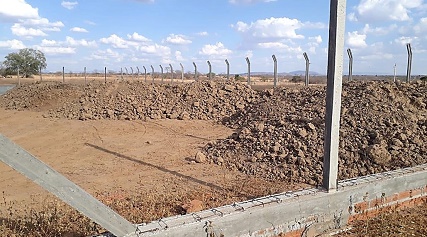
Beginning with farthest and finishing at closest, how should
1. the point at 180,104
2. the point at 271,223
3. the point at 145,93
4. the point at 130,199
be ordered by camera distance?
the point at 145,93 → the point at 180,104 → the point at 130,199 → the point at 271,223

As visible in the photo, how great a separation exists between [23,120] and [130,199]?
11.1 metres

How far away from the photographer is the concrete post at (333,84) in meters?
3.24

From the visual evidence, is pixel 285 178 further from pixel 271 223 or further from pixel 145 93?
pixel 145 93

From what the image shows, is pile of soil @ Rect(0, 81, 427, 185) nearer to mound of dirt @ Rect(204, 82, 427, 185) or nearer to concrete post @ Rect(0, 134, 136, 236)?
mound of dirt @ Rect(204, 82, 427, 185)

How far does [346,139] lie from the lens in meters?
6.74

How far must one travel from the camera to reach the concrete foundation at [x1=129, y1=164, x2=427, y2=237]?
2.82 meters

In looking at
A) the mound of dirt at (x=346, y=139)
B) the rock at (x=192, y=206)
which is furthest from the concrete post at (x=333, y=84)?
the mound of dirt at (x=346, y=139)

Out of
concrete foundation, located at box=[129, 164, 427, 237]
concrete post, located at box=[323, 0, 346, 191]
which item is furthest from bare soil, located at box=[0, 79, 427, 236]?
concrete post, located at box=[323, 0, 346, 191]

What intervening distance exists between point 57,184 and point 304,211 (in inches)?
92.8

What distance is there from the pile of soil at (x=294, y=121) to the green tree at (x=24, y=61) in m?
41.5

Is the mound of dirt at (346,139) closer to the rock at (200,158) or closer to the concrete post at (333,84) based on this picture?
the rock at (200,158)

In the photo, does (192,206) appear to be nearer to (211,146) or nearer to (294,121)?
(211,146)

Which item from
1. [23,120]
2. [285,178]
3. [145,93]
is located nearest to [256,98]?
[145,93]

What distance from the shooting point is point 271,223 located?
3205 millimetres
